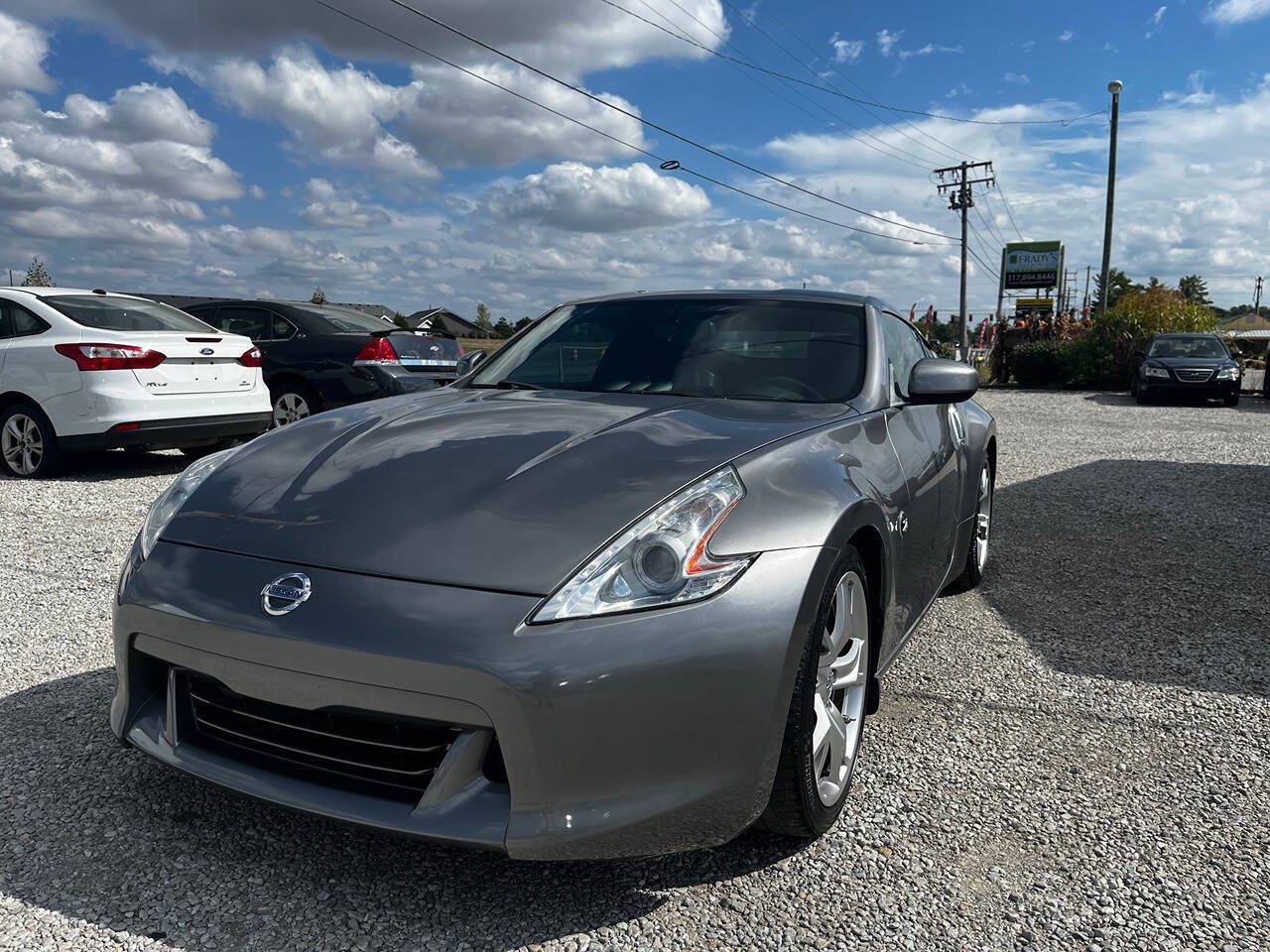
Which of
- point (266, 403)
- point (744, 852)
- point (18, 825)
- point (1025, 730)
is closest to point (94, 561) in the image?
point (18, 825)

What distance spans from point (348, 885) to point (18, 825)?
92 cm

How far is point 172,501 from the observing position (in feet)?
8.45

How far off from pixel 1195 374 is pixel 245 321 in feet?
55.9

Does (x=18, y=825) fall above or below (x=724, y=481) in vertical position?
below

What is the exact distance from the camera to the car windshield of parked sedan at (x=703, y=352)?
127 inches

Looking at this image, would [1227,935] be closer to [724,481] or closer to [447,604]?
[724,481]

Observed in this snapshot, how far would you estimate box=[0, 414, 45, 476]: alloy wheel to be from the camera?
7.52 metres

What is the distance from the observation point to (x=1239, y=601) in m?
4.59

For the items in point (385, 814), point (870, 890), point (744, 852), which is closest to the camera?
point (385, 814)

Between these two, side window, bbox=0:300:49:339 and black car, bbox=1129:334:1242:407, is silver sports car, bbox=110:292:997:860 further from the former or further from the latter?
black car, bbox=1129:334:1242:407

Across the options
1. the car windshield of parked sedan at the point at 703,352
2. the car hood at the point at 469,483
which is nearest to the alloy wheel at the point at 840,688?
the car hood at the point at 469,483

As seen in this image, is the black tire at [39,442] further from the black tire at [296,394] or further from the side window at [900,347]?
the side window at [900,347]

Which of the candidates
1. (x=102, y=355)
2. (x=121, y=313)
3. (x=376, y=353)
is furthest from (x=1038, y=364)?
(x=102, y=355)

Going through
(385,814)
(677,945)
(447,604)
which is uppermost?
(447,604)
